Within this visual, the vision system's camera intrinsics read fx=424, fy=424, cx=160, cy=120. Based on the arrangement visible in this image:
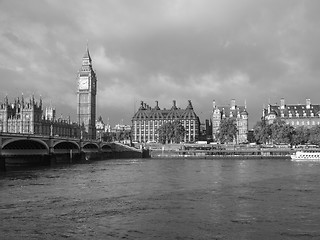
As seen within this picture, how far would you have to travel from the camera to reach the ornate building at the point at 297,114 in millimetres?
182375

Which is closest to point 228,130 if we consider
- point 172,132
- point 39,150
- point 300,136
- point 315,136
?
point 172,132

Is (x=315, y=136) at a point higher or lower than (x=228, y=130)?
lower

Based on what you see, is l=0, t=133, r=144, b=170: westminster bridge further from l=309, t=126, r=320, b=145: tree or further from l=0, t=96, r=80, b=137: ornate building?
l=309, t=126, r=320, b=145: tree

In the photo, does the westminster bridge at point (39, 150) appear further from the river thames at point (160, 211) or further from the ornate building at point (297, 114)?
the ornate building at point (297, 114)

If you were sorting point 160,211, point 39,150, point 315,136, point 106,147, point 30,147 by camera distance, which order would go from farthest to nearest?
point 106,147 < point 315,136 < point 30,147 < point 39,150 < point 160,211

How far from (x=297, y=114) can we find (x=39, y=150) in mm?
124194

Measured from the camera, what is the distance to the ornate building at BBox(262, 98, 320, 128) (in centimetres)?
18238

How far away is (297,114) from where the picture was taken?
602 feet

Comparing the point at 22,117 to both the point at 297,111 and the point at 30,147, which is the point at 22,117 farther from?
the point at 297,111

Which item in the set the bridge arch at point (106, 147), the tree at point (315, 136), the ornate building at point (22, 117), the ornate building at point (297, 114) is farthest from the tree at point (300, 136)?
the ornate building at point (22, 117)

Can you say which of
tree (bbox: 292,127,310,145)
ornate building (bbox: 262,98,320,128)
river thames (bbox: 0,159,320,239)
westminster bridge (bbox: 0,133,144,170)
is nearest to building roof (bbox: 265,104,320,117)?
ornate building (bbox: 262,98,320,128)

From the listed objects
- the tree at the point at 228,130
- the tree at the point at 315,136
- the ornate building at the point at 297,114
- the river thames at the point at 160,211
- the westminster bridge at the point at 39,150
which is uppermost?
the ornate building at the point at 297,114

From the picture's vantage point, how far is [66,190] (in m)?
44.7

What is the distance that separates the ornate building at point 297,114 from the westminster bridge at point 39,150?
67.6 metres
